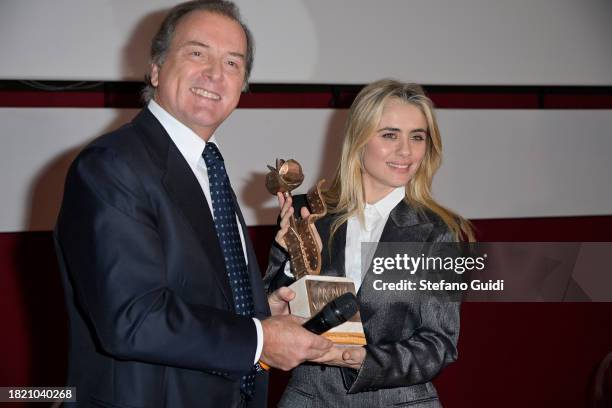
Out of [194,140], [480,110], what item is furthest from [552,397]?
[194,140]

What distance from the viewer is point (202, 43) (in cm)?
155

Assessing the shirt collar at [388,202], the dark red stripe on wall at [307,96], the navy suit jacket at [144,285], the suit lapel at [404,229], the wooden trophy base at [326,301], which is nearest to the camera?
the navy suit jacket at [144,285]

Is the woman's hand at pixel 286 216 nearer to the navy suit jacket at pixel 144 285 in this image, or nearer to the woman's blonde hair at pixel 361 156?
the woman's blonde hair at pixel 361 156

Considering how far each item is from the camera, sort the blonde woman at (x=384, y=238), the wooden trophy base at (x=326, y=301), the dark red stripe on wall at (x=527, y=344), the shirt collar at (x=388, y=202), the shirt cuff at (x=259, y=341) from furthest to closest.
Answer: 1. the dark red stripe on wall at (x=527, y=344)
2. the shirt collar at (x=388, y=202)
3. the blonde woman at (x=384, y=238)
4. the wooden trophy base at (x=326, y=301)
5. the shirt cuff at (x=259, y=341)

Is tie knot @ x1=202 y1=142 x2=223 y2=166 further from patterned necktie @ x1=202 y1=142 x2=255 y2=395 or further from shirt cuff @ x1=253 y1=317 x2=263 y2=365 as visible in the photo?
shirt cuff @ x1=253 y1=317 x2=263 y2=365

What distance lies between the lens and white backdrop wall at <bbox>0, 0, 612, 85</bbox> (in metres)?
2.65

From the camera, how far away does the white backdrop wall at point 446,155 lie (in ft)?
8.84

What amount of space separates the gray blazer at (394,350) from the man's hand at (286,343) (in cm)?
27

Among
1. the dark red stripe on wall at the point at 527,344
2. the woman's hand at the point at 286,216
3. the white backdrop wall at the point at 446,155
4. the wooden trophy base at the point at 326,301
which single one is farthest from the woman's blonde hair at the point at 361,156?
the dark red stripe on wall at the point at 527,344

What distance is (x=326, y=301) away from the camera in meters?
1.59

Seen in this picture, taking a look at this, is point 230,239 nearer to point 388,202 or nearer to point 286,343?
point 286,343

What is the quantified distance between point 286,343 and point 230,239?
25cm

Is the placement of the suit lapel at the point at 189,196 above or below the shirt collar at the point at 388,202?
below

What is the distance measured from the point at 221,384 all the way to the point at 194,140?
1.72ft
